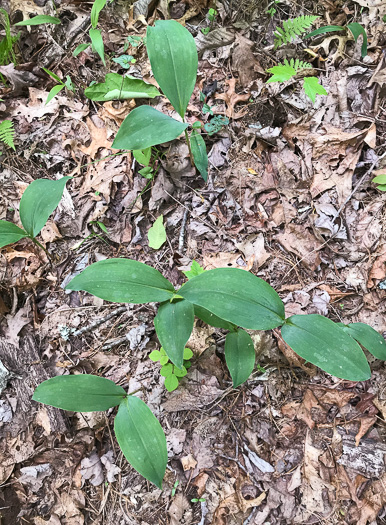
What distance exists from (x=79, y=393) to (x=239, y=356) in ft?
2.19

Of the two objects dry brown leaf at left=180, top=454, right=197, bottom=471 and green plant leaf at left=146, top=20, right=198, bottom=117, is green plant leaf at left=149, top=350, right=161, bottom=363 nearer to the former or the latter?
dry brown leaf at left=180, top=454, right=197, bottom=471

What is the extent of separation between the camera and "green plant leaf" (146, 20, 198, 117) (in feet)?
4.86

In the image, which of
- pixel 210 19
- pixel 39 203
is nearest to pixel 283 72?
pixel 210 19

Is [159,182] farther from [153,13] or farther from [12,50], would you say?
[12,50]

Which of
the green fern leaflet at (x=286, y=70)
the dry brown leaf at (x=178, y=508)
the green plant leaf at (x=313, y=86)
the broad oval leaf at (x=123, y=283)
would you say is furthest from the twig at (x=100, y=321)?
the green plant leaf at (x=313, y=86)

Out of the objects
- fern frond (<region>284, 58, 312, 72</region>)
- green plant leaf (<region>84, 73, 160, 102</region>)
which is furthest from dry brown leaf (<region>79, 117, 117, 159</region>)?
fern frond (<region>284, 58, 312, 72</region>)

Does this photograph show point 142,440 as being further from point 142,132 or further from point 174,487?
point 142,132

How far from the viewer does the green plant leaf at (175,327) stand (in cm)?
119

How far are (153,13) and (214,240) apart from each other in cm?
176

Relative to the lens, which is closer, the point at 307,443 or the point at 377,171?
the point at 307,443

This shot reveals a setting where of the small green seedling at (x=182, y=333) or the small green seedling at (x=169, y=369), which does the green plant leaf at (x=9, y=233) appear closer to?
the small green seedling at (x=182, y=333)

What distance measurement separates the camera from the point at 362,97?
1910 millimetres

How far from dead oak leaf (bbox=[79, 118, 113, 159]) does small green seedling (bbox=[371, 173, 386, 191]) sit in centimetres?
159

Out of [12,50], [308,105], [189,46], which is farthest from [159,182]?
[12,50]
